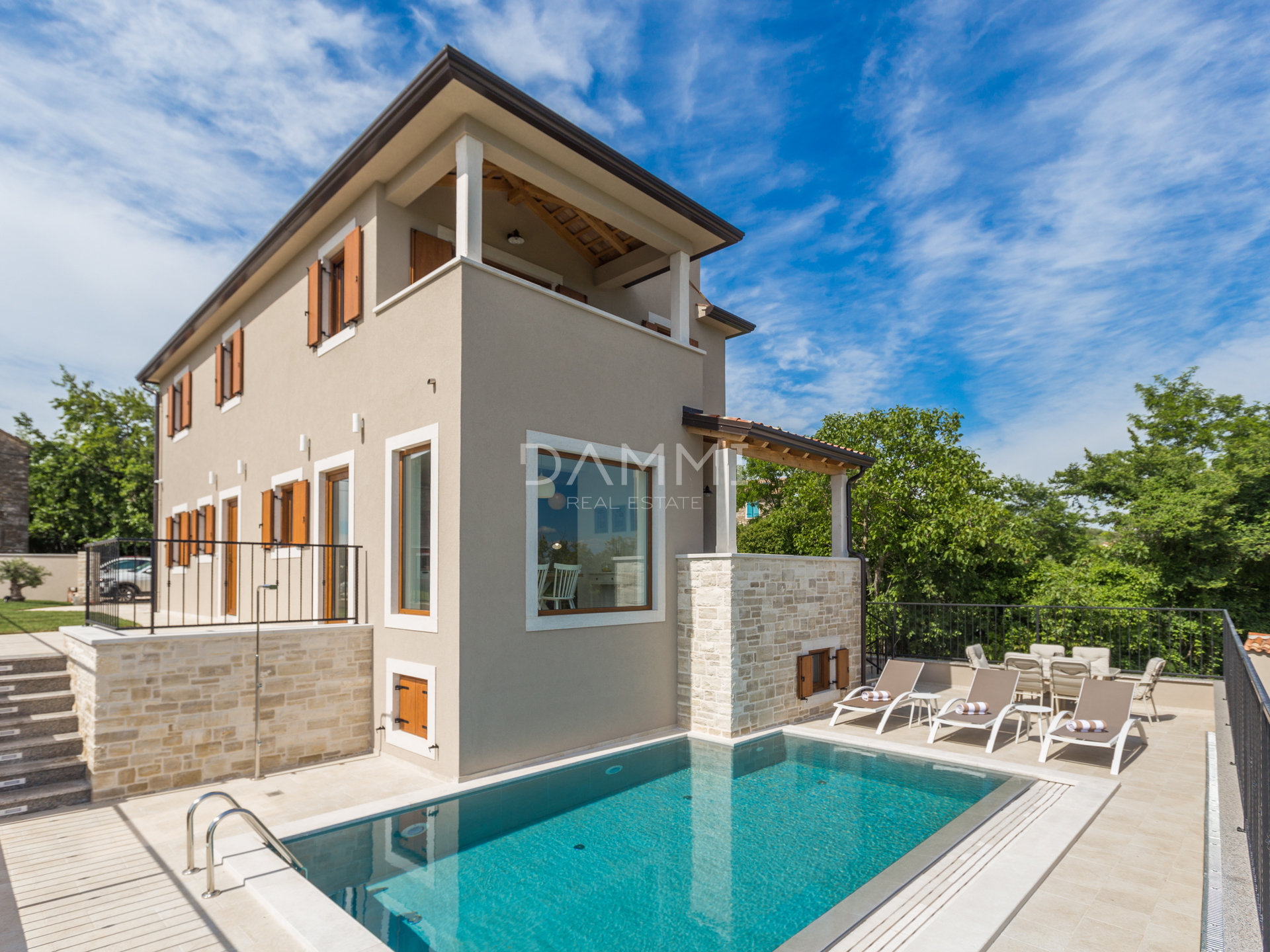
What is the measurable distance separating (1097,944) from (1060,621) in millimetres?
18660

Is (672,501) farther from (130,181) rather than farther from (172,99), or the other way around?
(130,181)

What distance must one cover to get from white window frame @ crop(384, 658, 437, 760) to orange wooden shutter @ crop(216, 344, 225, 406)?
30.7 ft

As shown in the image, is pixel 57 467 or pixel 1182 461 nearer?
pixel 1182 461

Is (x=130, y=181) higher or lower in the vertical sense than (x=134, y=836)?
→ higher

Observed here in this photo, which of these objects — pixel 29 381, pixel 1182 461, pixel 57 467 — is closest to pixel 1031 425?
pixel 1182 461

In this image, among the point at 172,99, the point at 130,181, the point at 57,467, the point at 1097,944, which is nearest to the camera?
the point at 1097,944

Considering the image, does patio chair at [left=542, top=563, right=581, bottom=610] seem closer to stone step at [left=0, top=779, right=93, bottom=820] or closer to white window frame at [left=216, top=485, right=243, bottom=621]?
stone step at [left=0, top=779, right=93, bottom=820]

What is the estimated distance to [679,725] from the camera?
10539 millimetres

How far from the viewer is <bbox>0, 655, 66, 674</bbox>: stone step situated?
831 cm

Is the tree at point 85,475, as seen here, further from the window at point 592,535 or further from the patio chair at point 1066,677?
the patio chair at point 1066,677

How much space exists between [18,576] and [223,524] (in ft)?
43.5

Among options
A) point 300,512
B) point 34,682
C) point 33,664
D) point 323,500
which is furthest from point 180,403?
point 34,682

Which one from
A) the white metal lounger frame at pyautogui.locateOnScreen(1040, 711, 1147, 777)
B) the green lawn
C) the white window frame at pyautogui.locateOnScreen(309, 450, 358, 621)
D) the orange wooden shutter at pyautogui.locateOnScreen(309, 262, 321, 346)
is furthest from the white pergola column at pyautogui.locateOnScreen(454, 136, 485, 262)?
the green lawn

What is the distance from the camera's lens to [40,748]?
745 cm
